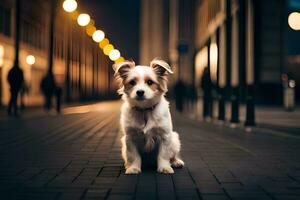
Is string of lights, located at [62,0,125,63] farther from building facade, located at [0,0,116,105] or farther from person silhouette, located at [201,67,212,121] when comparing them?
person silhouette, located at [201,67,212,121]

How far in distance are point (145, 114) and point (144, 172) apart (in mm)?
728

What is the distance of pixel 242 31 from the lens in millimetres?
17141

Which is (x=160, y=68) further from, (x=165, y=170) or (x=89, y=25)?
(x=89, y=25)

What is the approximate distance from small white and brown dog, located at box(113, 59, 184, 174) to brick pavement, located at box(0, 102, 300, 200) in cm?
25

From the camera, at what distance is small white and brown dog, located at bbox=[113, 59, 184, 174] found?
6117 millimetres

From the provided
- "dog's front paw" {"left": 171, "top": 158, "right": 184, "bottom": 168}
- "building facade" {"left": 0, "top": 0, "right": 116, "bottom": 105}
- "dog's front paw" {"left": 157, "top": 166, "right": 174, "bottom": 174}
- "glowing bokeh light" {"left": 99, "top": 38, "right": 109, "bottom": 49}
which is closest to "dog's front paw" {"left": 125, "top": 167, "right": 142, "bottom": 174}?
"dog's front paw" {"left": 157, "top": 166, "right": 174, "bottom": 174}

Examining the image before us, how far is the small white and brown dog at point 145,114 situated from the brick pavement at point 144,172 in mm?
249

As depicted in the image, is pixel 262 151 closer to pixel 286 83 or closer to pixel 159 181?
pixel 159 181

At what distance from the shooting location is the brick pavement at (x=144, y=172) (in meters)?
5.41

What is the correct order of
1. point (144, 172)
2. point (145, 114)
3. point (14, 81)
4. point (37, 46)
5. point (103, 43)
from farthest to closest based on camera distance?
point (37, 46) < point (103, 43) < point (14, 81) < point (144, 172) < point (145, 114)

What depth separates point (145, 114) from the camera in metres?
6.48

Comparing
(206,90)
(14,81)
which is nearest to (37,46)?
(14,81)

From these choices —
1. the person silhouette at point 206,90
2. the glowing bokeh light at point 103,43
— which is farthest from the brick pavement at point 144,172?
the glowing bokeh light at point 103,43

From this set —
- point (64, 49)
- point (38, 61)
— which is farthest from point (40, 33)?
point (64, 49)
